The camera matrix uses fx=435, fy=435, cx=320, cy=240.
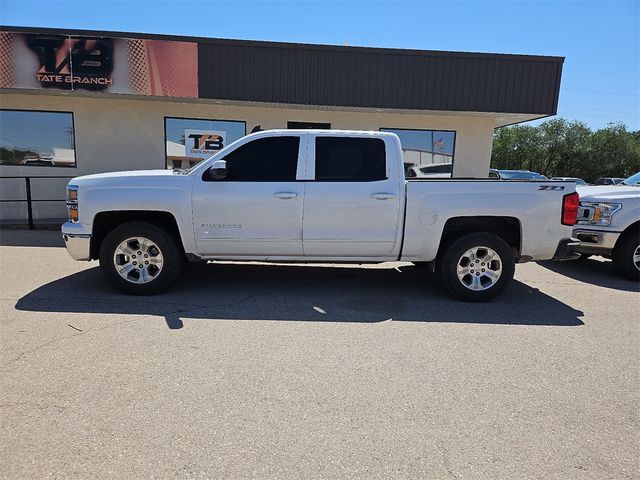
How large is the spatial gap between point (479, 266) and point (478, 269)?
0.04 meters

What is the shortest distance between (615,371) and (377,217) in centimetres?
283

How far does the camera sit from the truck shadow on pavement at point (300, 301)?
486cm

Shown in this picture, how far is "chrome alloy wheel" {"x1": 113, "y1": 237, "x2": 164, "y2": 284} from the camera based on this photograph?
5.36 m

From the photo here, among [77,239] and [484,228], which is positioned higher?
[484,228]

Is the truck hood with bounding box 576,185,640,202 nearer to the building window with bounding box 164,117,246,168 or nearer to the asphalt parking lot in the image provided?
the asphalt parking lot

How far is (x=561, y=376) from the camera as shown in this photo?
359 cm

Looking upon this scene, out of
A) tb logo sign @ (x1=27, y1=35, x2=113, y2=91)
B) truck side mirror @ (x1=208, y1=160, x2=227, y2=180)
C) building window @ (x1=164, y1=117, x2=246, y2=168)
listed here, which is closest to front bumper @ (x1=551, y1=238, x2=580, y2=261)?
truck side mirror @ (x1=208, y1=160, x2=227, y2=180)

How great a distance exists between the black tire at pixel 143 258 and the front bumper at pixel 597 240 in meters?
6.29


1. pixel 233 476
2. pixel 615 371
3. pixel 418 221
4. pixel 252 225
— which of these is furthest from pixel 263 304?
pixel 615 371

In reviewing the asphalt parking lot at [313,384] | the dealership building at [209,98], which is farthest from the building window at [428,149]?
the asphalt parking lot at [313,384]

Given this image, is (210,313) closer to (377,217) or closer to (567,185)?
(377,217)

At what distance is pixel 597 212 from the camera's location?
7125 millimetres

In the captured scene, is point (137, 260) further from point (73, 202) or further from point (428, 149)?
point (428, 149)

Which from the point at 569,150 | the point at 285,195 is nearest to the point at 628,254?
the point at 285,195
